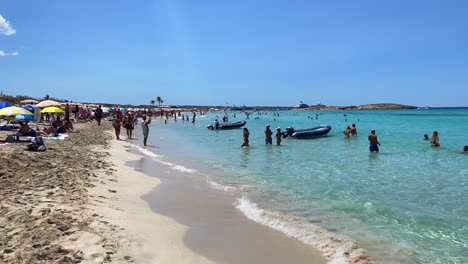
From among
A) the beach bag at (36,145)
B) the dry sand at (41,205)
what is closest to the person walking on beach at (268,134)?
the dry sand at (41,205)

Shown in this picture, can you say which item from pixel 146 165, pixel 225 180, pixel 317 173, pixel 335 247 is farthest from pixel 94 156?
pixel 335 247

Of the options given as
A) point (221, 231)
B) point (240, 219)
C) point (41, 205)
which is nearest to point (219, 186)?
point (240, 219)

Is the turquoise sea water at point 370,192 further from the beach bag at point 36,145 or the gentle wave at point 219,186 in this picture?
the beach bag at point 36,145

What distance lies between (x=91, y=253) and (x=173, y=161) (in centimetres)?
1022

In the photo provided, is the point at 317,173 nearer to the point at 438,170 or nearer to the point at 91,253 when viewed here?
the point at 438,170

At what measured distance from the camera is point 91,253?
438cm

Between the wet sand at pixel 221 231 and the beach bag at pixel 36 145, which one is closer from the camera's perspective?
the wet sand at pixel 221 231

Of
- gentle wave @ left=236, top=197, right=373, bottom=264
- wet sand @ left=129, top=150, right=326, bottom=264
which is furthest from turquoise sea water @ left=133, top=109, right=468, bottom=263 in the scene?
wet sand @ left=129, top=150, right=326, bottom=264

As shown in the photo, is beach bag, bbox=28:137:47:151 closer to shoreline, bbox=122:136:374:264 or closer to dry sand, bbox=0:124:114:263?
dry sand, bbox=0:124:114:263

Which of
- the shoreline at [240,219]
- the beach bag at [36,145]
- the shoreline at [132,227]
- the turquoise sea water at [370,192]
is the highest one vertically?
the beach bag at [36,145]

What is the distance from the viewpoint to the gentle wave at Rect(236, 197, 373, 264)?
16.8ft

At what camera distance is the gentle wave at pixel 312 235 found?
513 centimetres

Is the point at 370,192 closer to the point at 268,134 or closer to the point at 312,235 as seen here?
the point at 312,235

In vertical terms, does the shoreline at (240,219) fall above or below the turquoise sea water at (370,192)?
above
